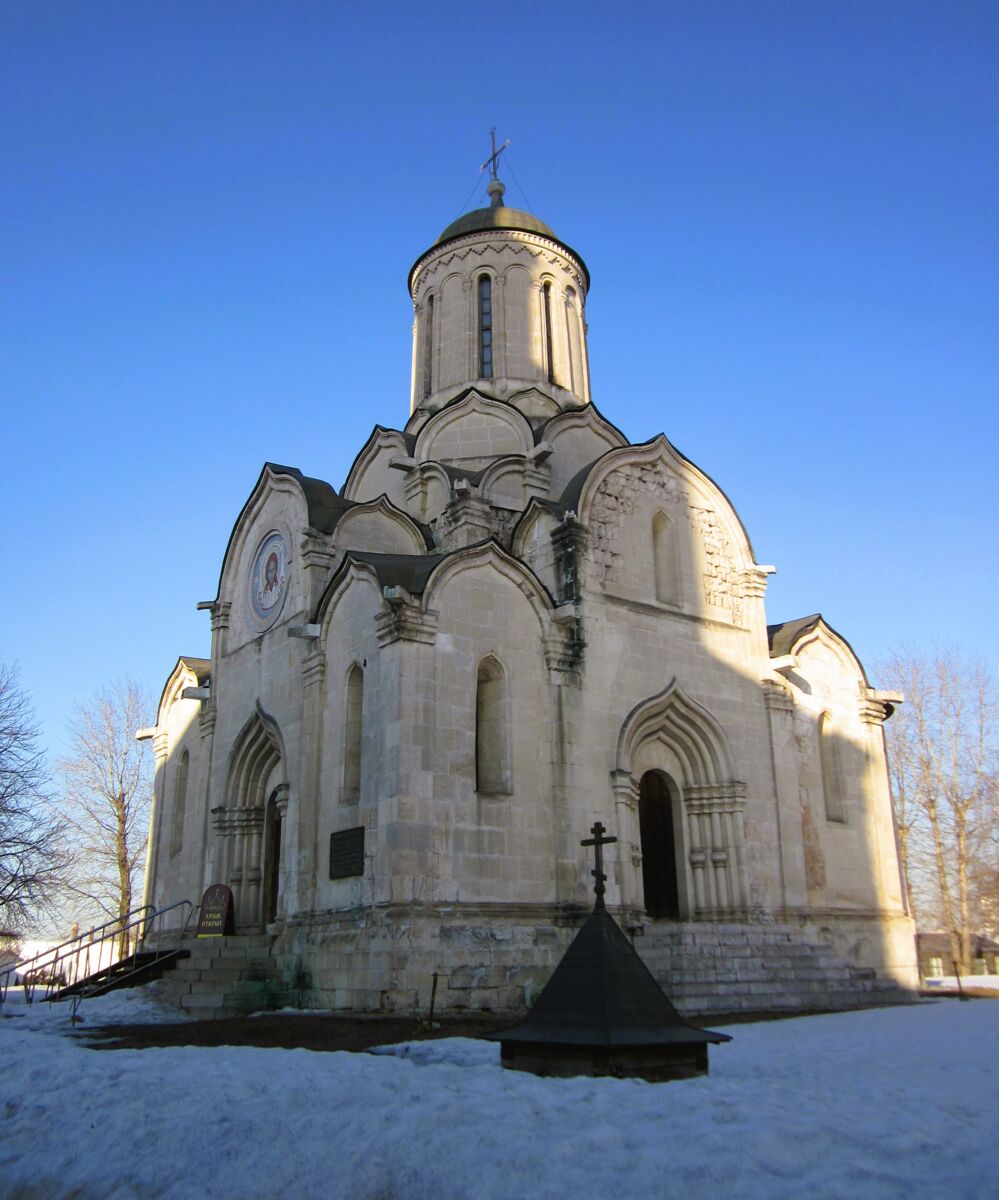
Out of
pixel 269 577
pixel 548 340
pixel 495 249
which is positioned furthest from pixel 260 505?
pixel 495 249

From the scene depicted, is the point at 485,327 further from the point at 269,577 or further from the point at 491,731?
the point at 491,731

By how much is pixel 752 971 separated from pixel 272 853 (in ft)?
27.3

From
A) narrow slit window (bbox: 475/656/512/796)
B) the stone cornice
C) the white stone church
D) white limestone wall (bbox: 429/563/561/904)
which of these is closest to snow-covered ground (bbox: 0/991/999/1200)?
white limestone wall (bbox: 429/563/561/904)

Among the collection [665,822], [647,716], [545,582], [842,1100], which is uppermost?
[545,582]

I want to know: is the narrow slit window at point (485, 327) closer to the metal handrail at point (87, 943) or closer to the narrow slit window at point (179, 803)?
the narrow slit window at point (179, 803)

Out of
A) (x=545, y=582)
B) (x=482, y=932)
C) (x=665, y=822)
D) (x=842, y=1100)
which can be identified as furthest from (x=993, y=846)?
(x=842, y=1100)

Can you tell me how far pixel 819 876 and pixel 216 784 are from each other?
36.1 feet

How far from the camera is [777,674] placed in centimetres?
1962

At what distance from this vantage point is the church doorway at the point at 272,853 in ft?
60.2

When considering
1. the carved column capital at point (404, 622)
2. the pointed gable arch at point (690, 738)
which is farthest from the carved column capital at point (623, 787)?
the carved column capital at point (404, 622)

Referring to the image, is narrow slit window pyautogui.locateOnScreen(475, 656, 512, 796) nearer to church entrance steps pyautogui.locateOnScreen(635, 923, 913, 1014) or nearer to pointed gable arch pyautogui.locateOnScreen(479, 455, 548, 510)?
church entrance steps pyautogui.locateOnScreen(635, 923, 913, 1014)

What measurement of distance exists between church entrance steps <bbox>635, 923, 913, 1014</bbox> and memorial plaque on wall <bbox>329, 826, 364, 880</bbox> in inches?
169

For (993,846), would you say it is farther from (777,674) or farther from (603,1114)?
(603,1114)

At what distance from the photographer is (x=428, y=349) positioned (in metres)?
23.9
